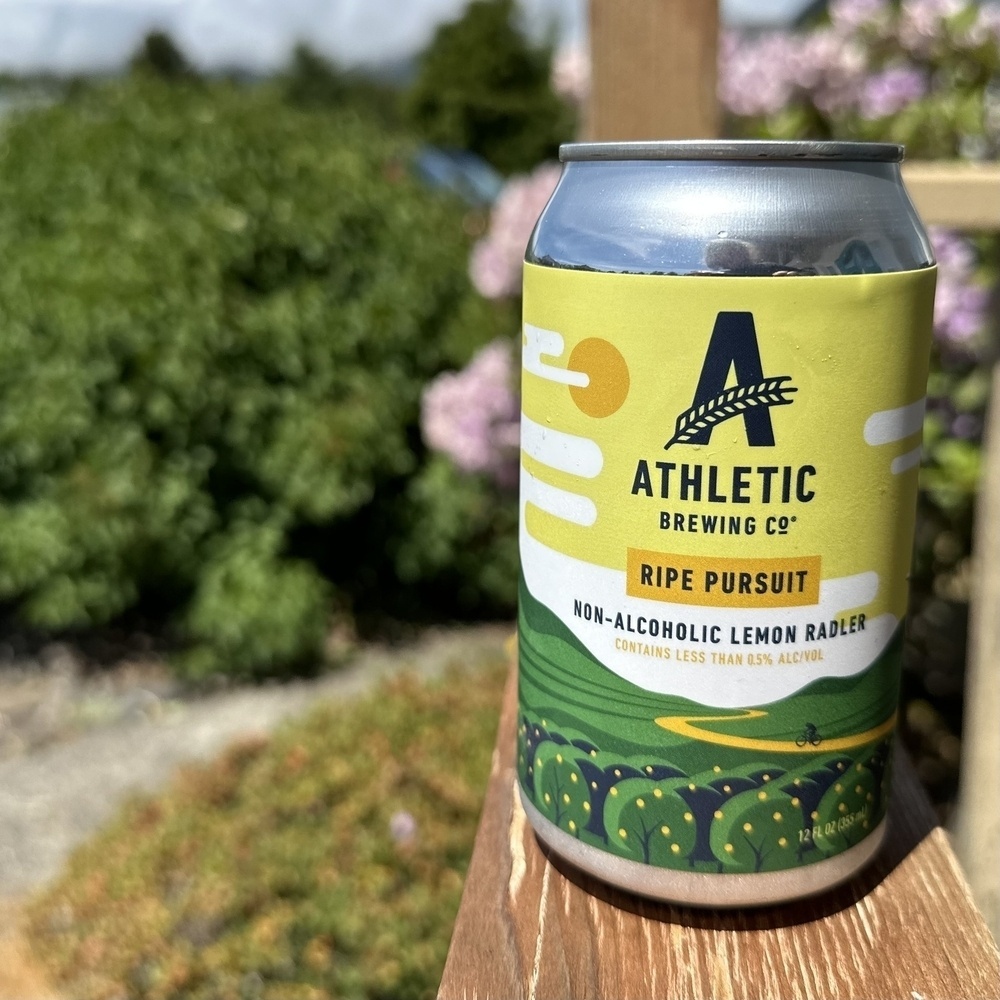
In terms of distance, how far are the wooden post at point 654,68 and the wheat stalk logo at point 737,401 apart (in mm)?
766

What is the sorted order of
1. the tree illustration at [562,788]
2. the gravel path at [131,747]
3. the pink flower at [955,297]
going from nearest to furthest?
the tree illustration at [562,788], the pink flower at [955,297], the gravel path at [131,747]

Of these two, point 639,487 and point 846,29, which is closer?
point 639,487

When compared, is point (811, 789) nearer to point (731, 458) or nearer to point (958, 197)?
point (731, 458)

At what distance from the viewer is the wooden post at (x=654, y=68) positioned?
1.33 metres

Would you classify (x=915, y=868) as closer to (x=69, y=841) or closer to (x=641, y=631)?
(x=641, y=631)

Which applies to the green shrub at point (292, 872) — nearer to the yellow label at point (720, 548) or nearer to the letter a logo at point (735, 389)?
the yellow label at point (720, 548)

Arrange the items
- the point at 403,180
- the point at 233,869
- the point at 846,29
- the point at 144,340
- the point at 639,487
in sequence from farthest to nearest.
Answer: the point at 403,180 < the point at 144,340 < the point at 233,869 < the point at 846,29 < the point at 639,487

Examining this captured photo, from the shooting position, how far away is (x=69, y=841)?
9.76ft

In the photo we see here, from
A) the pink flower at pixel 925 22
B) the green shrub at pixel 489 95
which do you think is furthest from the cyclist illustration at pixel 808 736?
the green shrub at pixel 489 95

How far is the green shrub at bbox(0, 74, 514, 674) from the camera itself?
3326 mm

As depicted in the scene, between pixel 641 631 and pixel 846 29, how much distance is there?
5.89ft

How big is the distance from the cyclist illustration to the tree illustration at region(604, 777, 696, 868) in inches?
3.3

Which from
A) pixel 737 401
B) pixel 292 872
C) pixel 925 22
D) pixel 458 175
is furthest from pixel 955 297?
pixel 458 175

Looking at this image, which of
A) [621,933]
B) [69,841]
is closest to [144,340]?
[69,841]
